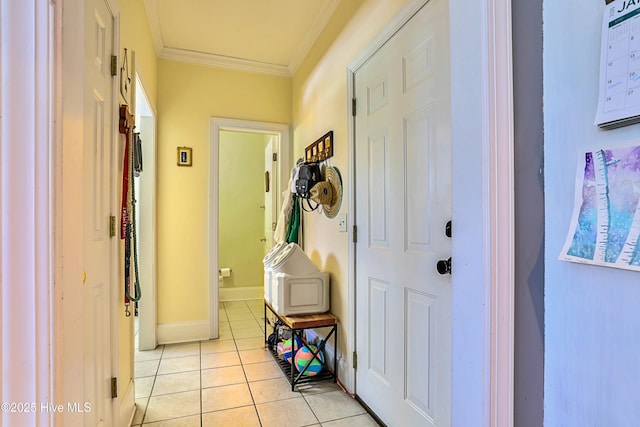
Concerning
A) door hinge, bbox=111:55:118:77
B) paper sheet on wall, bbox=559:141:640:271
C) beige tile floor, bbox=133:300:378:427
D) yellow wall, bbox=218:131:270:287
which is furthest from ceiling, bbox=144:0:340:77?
beige tile floor, bbox=133:300:378:427

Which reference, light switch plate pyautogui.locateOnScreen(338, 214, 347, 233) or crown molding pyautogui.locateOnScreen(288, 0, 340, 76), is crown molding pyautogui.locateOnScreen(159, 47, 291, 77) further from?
light switch plate pyautogui.locateOnScreen(338, 214, 347, 233)

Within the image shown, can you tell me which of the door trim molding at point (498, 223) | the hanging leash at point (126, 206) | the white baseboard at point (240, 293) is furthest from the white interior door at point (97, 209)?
the white baseboard at point (240, 293)

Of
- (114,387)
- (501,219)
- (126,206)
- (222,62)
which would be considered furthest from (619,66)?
(222,62)

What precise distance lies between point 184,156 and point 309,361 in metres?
2.20

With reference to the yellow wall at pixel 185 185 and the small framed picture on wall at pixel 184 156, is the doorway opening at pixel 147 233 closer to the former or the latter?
the yellow wall at pixel 185 185

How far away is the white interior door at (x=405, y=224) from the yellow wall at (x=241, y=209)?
3.24 m

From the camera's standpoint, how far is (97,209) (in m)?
1.42

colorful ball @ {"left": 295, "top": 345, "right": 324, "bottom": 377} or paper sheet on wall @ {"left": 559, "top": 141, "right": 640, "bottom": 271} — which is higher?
paper sheet on wall @ {"left": 559, "top": 141, "right": 640, "bottom": 271}

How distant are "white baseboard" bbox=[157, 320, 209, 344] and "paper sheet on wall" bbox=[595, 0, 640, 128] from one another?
134 inches

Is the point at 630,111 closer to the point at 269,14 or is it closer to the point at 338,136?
the point at 338,136

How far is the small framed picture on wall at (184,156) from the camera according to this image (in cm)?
327

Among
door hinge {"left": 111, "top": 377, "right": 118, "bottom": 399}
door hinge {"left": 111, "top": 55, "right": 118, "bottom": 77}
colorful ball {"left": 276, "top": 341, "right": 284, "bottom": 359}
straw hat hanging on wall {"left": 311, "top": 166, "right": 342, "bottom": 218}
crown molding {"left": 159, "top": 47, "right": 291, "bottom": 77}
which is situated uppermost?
crown molding {"left": 159, "top": 47, "right": 291, "bottom": 77}

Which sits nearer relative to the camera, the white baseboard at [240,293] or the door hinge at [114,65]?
the door hinge at [114,65]

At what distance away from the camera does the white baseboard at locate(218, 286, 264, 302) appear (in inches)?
196
